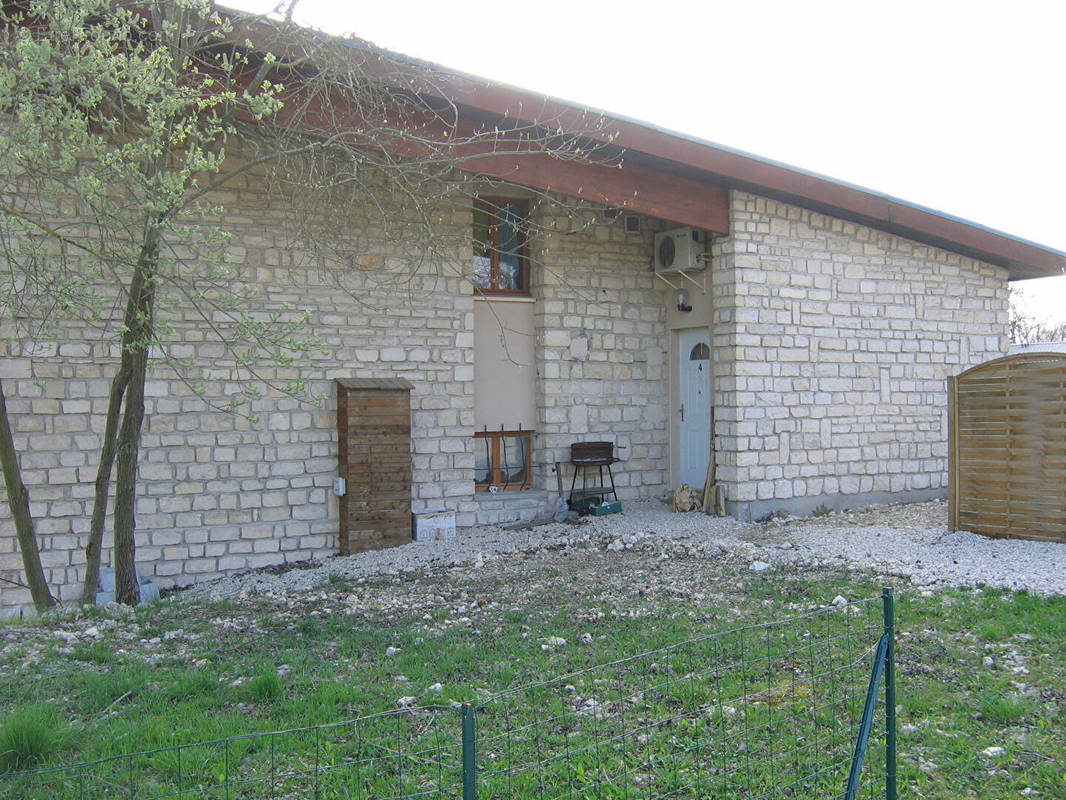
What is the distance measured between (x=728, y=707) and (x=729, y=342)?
6.12 metres

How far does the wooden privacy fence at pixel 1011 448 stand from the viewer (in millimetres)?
7586

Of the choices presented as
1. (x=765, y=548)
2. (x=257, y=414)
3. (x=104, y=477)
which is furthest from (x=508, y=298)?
(x=104, y=477)

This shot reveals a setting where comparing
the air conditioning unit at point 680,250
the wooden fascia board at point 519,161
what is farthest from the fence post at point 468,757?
the air conditioning unit at point 680,250

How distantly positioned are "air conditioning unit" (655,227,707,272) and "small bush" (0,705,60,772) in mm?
8115

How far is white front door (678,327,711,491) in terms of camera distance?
1067 cm

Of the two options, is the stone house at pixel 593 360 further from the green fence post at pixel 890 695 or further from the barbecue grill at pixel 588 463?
the green fence post at pixel 890 695

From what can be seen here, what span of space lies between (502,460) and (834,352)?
4.13 metres

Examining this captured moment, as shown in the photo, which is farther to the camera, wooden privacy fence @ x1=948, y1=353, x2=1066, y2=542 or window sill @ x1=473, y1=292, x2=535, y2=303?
window sill @ x1=473, y1=292, x2=535, y2=303

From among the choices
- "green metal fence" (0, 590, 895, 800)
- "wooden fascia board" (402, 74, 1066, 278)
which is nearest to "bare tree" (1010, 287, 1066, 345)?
"wooden fascia board" (402, 74, 1066, 278)

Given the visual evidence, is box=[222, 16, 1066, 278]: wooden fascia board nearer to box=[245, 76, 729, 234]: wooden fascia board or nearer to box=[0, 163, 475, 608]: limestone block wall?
box=[245, 76, 729, 234]: wooden fascia board

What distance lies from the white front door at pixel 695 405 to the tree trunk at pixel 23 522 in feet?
22.7

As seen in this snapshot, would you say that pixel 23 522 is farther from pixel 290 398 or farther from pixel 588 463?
pixel 588 463

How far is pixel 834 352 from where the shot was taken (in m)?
10.5

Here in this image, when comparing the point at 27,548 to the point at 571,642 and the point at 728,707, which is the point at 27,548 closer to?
the point at 571,642
